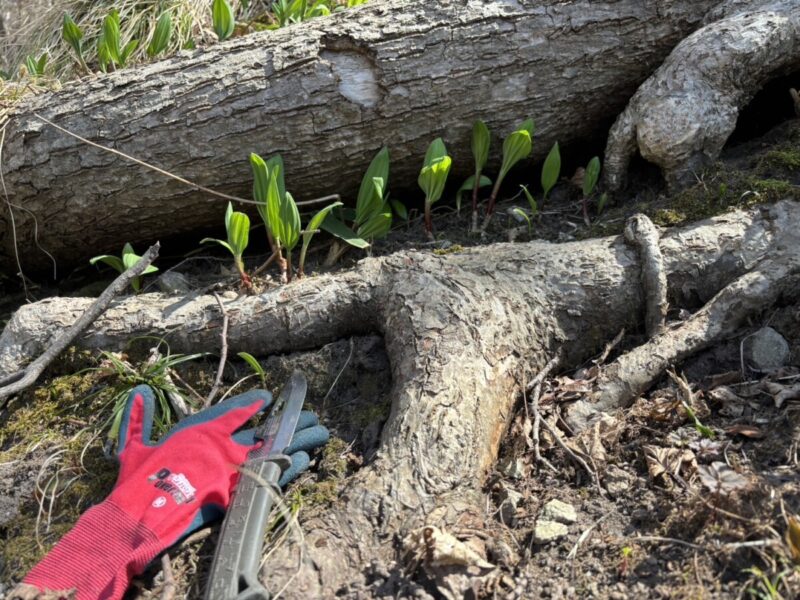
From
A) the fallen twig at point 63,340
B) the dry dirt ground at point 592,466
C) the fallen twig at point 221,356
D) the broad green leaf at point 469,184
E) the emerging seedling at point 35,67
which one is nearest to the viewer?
the dry dirt ground at point 592,466

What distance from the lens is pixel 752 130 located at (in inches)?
132

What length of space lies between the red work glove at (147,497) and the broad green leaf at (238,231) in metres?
0.66

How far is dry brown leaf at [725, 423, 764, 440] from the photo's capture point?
6.98ft

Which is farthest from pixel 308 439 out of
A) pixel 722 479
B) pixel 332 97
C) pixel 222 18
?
pixel 222 18

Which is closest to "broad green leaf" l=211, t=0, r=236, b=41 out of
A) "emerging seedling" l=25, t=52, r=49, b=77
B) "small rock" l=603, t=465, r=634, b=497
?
"emerging seedling" l=25, t=52, r=49, b=77

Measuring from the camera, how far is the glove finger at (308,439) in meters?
2.31

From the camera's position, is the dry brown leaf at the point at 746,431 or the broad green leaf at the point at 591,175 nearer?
the dry brown leaf at the point at 746,431

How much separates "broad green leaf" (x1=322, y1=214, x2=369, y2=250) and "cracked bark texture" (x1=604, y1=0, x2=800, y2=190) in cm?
119

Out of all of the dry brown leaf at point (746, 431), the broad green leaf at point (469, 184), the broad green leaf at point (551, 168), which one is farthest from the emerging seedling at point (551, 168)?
the dry brown leaf at point (746, 431)

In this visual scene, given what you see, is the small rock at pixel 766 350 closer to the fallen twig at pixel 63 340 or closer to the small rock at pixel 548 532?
the small rock at pixel 548 532

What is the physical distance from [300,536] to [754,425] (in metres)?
1.30

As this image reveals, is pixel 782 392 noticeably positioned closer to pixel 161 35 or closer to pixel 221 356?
pixel 221 356

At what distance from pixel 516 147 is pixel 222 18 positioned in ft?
5.22

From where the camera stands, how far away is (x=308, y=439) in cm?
232
